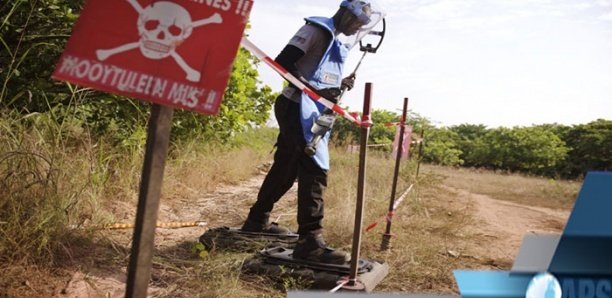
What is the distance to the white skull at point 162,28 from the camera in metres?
1.53

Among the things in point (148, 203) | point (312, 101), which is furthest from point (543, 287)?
point (312, 101)

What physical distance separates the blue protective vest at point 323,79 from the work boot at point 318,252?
1.55 feet

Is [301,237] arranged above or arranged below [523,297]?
below

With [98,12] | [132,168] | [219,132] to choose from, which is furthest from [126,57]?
[219,132]

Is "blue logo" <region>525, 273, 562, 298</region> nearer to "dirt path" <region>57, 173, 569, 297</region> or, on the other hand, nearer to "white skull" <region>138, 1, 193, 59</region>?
"white skull" <region>138, 1, 193, 59</region>

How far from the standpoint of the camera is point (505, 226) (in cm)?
645

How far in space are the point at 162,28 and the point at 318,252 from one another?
6.43 ft

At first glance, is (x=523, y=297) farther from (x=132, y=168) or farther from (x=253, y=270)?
(x=132, y=168)

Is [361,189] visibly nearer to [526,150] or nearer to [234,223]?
[234,223]

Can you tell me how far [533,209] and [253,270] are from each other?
7.52m

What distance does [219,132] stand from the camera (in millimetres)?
7062

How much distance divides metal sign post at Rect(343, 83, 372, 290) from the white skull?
1.43 metres

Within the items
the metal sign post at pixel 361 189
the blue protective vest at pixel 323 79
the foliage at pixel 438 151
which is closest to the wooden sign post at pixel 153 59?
the metal sign post at pixel 361 189

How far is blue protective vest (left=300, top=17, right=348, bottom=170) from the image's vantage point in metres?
3.10
